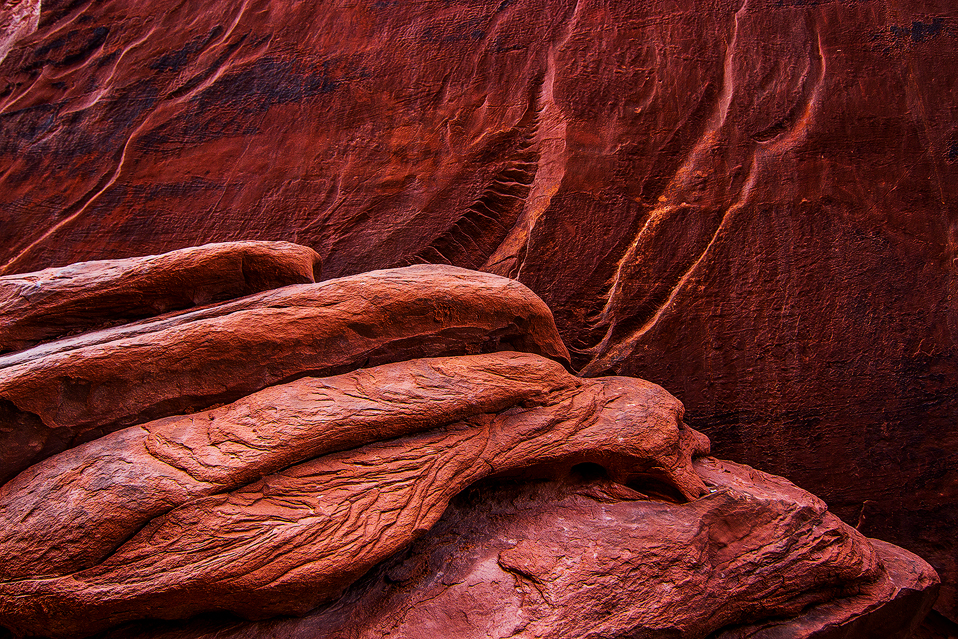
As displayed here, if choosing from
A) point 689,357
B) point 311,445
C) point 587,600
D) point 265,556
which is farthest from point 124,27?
point 587,600

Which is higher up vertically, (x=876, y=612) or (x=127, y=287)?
(x=127, y=287)

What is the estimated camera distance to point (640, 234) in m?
2.80

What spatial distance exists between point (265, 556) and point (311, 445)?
31cm

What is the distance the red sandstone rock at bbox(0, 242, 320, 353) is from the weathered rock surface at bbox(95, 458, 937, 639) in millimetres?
1042

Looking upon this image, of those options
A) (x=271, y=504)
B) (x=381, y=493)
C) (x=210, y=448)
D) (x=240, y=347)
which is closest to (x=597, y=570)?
(x=381, y=493)

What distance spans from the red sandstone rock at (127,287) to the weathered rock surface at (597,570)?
3.42ft

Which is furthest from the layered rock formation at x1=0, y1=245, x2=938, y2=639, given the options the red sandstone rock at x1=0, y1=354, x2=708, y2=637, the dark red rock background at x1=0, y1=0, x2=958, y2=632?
the dark red rock background at x1=0, y1=0, x2=958, y2=632

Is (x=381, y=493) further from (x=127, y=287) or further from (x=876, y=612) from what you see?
(x=876, y=612)

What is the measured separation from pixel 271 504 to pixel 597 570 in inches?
36.4

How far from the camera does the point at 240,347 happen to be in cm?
184

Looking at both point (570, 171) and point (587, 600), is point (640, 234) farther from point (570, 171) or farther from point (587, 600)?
point (587, 600)

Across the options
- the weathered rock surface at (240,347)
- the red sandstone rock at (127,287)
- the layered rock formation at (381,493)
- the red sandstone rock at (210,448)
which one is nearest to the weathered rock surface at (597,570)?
the layered rock formation at (381,493)

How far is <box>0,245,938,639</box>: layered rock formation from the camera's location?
1.53 m

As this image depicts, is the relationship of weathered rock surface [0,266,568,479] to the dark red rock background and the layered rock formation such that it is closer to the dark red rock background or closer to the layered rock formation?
the layered rock formation
